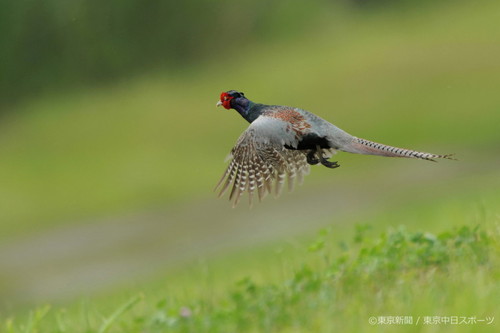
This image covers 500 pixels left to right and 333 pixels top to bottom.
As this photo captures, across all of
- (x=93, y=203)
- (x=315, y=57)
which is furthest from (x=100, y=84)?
(x=315, y=57)

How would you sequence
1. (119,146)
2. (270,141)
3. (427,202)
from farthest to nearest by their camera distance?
(119,146), (427,202), (270,141)

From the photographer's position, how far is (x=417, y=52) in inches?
836

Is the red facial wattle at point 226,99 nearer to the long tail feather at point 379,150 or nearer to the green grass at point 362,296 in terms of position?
the long tail feather at point 379,150

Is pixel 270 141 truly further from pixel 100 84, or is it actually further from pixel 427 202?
pixel 100 84

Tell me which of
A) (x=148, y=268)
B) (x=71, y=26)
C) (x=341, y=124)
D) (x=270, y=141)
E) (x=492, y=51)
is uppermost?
(x=71, y=26)

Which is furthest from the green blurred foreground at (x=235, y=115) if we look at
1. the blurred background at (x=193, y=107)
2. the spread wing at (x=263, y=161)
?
the spread wing at (x=263, y=161)

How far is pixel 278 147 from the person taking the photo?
19.7 feet

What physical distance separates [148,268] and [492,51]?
33.3 feet

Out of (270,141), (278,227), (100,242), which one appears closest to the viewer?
(270,141)

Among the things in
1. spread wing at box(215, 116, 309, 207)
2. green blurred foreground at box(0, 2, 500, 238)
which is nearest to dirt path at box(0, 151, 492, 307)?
green blurred foreground at box(0, 2, 500, 238)

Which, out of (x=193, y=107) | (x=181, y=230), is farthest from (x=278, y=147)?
(x=193, y=107)

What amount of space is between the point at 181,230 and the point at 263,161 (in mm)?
12690

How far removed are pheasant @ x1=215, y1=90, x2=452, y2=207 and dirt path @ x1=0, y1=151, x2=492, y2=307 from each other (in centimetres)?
971

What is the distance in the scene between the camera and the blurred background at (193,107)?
18797 mm
